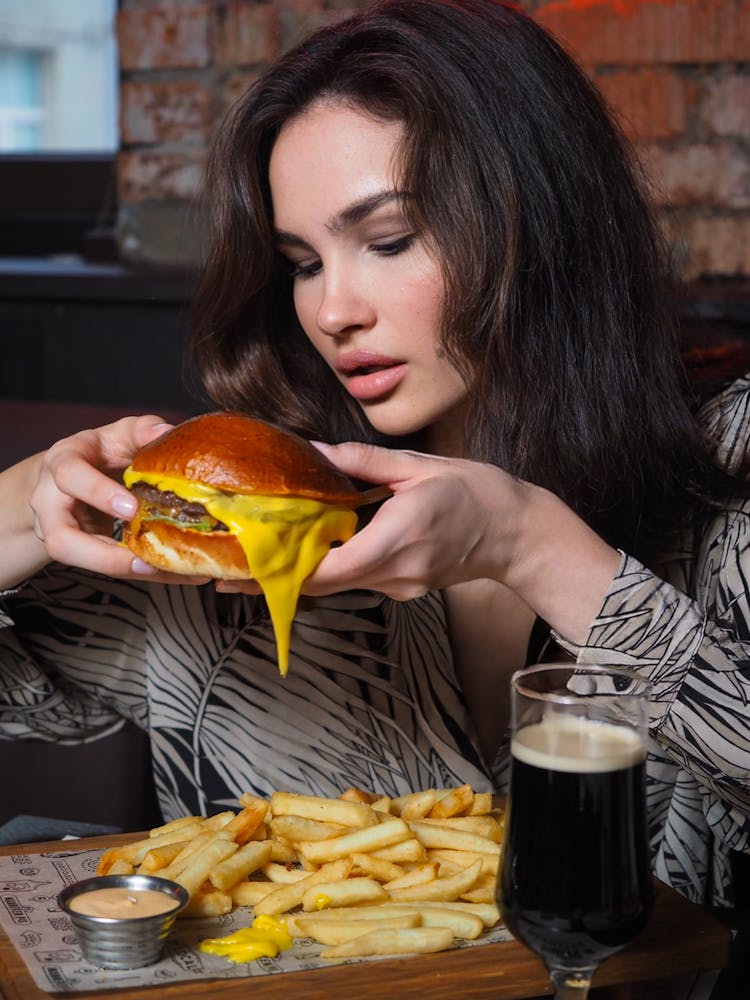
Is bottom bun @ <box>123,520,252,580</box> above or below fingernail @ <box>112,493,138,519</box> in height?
below

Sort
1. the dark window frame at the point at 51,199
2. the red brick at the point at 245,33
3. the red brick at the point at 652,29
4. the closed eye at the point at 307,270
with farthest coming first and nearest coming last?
the dark window frame at the point at 51,199
the red brick at the point at 245,33
the red brick at the point at 652,29
the closed eye at the point at 307,270

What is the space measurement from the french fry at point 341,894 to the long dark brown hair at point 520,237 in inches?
28.7

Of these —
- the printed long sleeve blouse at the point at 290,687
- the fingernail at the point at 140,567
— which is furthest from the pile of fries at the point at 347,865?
the printed long sleeve blouse at the point at 290,687

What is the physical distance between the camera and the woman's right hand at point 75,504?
4.58 feet

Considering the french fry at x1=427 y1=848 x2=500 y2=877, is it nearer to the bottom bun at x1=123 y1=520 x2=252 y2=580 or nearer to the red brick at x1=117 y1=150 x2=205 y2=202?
the bottom bun at x1=123 y1=520 x2=252 y2=580

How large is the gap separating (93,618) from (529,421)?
0.68 metres

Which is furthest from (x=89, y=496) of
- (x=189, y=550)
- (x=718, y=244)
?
(x=718, y=244)

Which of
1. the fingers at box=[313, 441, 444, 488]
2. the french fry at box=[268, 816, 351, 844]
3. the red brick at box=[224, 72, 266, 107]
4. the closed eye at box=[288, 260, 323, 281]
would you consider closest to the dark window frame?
the red brick at box=[224, 72, 266, 107]

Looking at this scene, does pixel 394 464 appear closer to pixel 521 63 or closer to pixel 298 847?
pixel 298 847

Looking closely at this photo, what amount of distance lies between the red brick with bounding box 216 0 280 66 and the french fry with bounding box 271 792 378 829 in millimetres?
2340

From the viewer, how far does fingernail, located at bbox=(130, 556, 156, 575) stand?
1370 mm

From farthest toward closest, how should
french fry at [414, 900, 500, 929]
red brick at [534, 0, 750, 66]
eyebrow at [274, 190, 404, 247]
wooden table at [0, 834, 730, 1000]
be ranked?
red brick at [534, 0, 750, 66], eyebrow at [274, 190, 404, 247], french fry at [414, 900, 500, 929], wooden table at [0, 834, 730, 1000]

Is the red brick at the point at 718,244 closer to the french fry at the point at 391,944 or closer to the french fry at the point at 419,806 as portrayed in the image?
the french fry at the point at 419,806

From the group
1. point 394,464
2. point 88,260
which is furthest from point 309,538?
point 88,260
